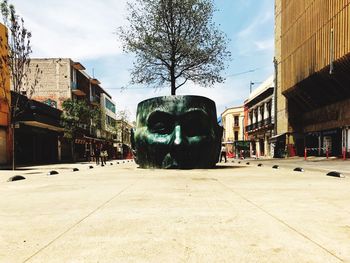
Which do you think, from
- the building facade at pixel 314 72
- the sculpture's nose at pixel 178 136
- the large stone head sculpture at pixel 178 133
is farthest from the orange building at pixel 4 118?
the building facade at pixel 314 72

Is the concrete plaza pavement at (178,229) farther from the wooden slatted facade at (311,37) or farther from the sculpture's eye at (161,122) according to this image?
the wooden slatted facade at (311,37)

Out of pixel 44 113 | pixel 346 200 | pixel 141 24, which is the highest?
pixel 141 24

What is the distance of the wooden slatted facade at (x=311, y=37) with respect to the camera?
25.8 metres

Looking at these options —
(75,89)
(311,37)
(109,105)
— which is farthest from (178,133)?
(109,105)

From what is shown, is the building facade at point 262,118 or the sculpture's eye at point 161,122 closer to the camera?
the sculpture's eye at point 161,122

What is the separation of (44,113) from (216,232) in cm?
3145

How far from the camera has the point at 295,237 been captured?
2980mm

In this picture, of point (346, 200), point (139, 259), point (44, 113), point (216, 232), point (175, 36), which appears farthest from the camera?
point (44, 113)

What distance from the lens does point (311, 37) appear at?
103 feet

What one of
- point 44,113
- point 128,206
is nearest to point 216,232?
point 128,206

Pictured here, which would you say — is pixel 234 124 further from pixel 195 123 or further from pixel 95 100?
pixel 195 123

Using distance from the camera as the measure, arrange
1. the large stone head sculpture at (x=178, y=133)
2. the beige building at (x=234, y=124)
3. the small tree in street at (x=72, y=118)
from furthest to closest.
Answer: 1. the beige building at (x=234, y=124)
2. the small tree in street at (x=72, y=118)
3. the large stone head sculpture at (x=178, y=133)

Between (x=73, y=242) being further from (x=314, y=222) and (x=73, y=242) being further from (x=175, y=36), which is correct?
(x=175, y=36)

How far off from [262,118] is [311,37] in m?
21.0
